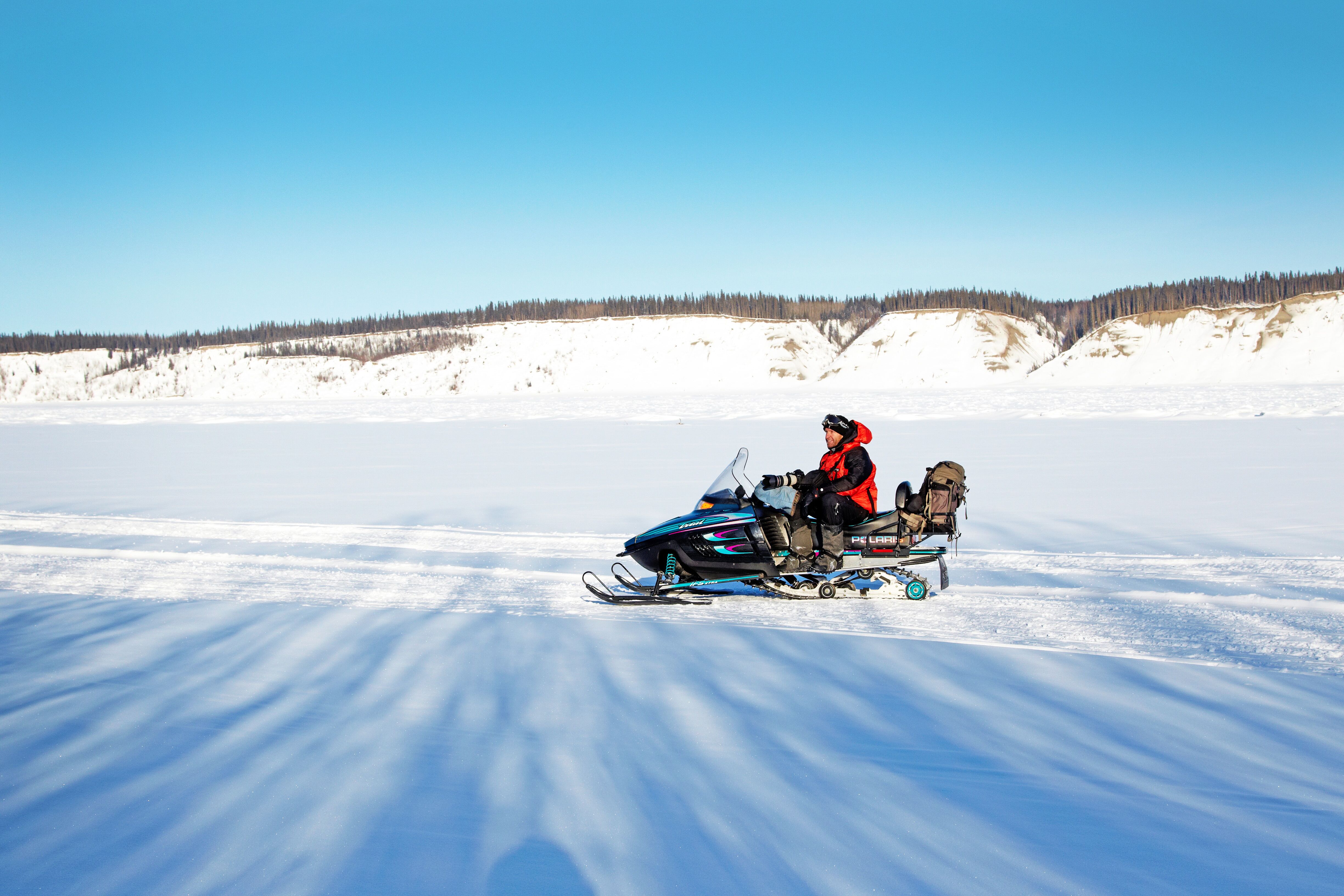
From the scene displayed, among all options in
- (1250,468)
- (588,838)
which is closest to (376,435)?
(1250,468)

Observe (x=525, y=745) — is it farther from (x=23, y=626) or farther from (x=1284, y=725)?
(x=23, y=626)

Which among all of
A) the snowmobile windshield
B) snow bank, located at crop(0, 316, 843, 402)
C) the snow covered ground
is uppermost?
snow bank, located at crop(0, 316, 843, 402)

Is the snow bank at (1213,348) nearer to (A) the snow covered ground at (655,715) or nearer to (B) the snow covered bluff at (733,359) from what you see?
(B) the snow covered bluff at (733,359)

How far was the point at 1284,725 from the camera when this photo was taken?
3.92 meters

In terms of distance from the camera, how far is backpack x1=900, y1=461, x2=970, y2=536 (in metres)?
6.73

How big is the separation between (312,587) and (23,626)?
206cm

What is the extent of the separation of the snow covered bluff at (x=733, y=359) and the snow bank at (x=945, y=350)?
25 cm

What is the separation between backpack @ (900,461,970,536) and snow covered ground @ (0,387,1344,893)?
0.58 m

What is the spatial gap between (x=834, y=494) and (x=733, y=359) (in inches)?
4109

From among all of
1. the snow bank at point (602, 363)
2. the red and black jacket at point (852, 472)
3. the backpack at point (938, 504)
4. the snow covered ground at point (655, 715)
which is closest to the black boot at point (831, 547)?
the red and black jacket at point (852, 472)

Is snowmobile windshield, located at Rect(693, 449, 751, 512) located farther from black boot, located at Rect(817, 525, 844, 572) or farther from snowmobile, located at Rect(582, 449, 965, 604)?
black boot, located at Rect(817, 525, 844, 572)

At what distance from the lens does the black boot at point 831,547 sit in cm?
673

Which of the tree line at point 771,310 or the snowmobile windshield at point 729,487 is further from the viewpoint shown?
the tree line at point 771,310

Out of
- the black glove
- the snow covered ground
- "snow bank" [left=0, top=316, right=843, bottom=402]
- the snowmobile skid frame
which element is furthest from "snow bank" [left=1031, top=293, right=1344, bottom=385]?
the black glove
